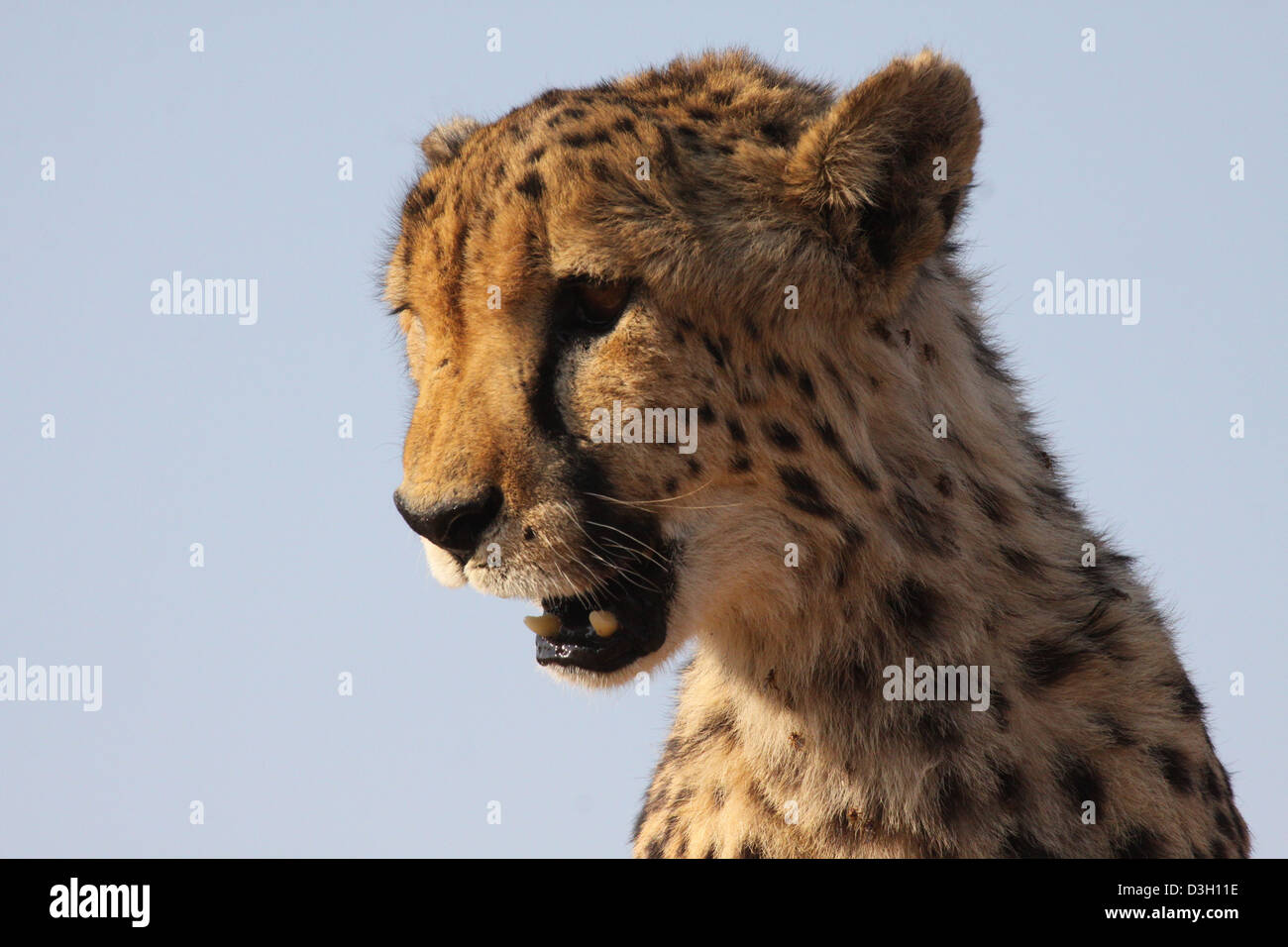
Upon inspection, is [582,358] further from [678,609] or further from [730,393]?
[678,609]

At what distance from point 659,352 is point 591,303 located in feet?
0.68

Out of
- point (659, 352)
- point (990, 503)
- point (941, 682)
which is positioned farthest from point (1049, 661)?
point (659, 352)

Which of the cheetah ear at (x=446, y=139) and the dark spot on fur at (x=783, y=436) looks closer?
the dark spot on fur at (x=783, y=436)

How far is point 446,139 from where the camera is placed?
602 cm

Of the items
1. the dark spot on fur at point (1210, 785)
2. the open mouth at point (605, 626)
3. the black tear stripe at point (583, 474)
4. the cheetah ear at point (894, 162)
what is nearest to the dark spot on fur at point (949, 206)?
the cheetah ear at point (894, 162)

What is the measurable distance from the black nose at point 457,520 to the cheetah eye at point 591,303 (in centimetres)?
47

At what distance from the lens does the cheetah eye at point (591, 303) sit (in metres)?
4.94

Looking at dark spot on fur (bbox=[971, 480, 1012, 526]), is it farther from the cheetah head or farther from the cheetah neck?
the cheetah head

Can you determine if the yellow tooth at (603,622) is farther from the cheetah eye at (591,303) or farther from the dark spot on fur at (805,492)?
the cheetah eye at (591,303)

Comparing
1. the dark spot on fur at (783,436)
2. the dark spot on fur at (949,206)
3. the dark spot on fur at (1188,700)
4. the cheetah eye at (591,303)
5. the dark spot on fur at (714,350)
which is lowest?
the dark spot on fur at (1188,700)

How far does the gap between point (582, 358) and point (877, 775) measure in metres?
1.29

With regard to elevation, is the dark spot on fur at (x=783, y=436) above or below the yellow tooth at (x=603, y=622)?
above

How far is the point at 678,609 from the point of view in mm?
5125
